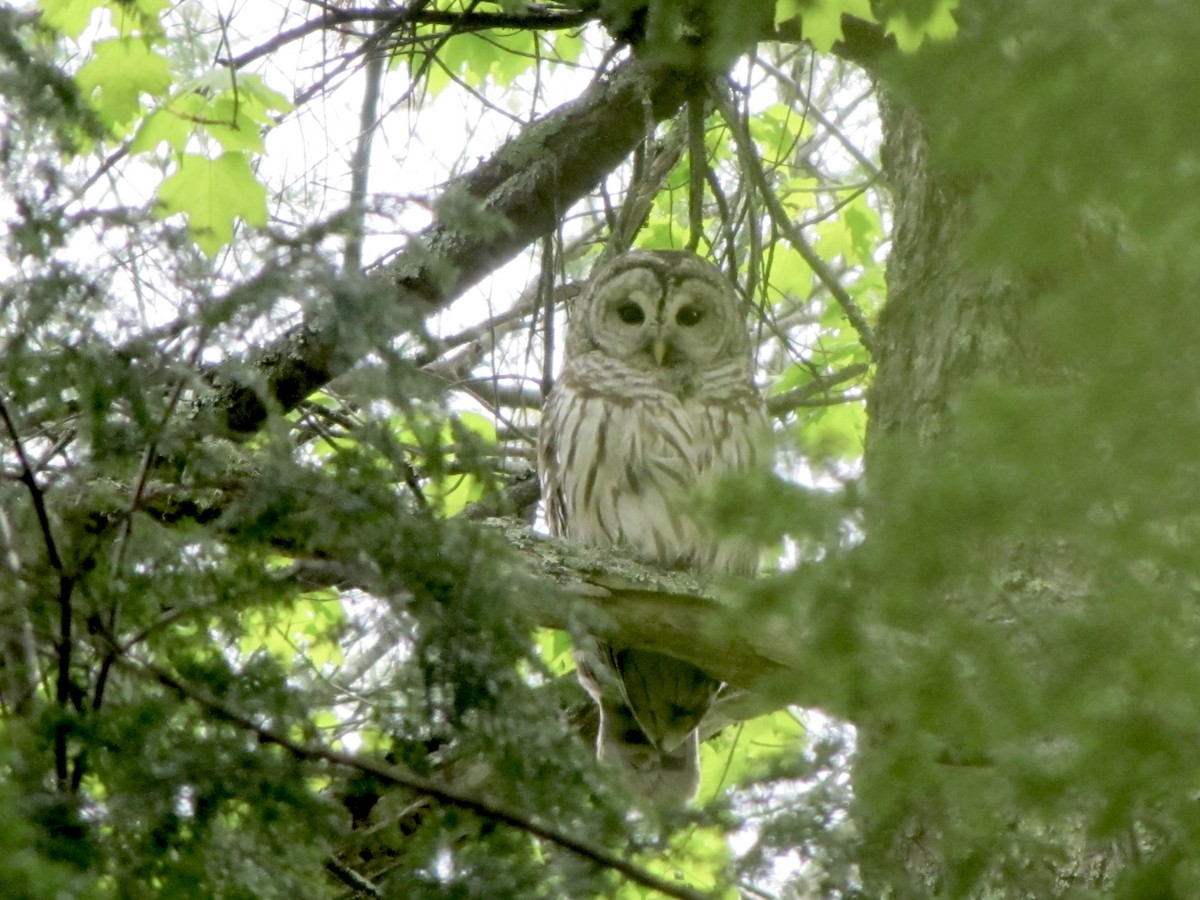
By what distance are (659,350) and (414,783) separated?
361cm

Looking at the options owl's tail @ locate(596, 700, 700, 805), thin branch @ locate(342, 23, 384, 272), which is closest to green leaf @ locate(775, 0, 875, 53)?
thin branch @ locate(342, 23, 384, 272)

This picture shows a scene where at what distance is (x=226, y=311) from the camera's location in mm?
1851

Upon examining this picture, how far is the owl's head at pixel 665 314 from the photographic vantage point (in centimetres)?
533

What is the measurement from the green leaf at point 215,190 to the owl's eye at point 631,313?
1.75 m

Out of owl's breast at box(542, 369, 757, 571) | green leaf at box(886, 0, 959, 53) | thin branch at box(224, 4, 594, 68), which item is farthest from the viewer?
owl's breast at box(542, 369, 757, 571)

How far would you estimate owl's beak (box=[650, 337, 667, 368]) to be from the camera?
5.34 meters

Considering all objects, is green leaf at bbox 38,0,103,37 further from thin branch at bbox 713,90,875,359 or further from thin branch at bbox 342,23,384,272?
thin branch at bbox 713,90,875,359

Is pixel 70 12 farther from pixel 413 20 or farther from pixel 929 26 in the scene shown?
pixel 929 26

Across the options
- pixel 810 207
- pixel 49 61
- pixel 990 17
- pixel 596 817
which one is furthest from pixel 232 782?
pixel 810 207

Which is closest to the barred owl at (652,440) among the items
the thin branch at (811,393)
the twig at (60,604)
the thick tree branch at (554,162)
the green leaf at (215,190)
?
the thin branch at (811,393)

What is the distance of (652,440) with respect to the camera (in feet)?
16.5

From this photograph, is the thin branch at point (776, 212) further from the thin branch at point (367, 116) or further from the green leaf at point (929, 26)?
the green leaf at point (929, 26)

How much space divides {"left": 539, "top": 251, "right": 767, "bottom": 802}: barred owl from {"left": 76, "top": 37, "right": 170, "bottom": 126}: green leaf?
175 cm

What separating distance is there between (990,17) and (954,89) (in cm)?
21
